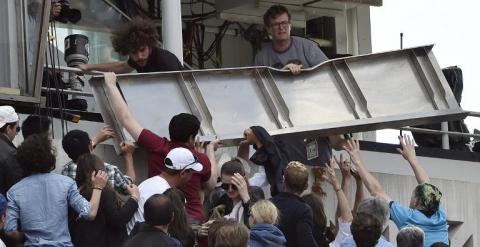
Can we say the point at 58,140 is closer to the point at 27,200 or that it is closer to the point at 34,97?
the point at 34,97

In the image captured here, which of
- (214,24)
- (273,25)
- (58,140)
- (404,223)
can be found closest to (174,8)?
(273,25)

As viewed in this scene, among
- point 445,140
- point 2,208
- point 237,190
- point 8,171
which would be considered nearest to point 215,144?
point 237,190

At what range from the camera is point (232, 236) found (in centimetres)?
1161

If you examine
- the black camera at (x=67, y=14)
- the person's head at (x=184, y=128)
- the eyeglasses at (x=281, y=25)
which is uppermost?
the black camera at (x=67, y=14)

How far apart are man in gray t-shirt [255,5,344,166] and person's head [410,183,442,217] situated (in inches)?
84.8

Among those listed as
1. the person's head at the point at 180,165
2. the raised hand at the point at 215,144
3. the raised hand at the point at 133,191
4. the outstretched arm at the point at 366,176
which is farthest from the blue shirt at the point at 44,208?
Answer: the outstretched arm at the point at 366,176

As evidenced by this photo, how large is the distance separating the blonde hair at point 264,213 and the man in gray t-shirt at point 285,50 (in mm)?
4055

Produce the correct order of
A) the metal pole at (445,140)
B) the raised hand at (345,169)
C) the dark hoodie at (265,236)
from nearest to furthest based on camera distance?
the dark hoodie at (265,236)
the raised hand at (345,169)
the metal pole at (445,140)

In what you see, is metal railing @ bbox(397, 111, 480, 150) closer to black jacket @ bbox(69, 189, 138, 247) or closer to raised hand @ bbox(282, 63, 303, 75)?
raised hand @ bbox(282, 63, 303, 75)

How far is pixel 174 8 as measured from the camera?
17938 mm

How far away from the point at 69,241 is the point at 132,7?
363 inches

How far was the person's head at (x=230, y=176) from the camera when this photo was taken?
1397 cm

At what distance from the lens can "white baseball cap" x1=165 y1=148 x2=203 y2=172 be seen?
13734mm

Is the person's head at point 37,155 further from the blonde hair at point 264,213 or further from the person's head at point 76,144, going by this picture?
the blonde hair at point 264,213
